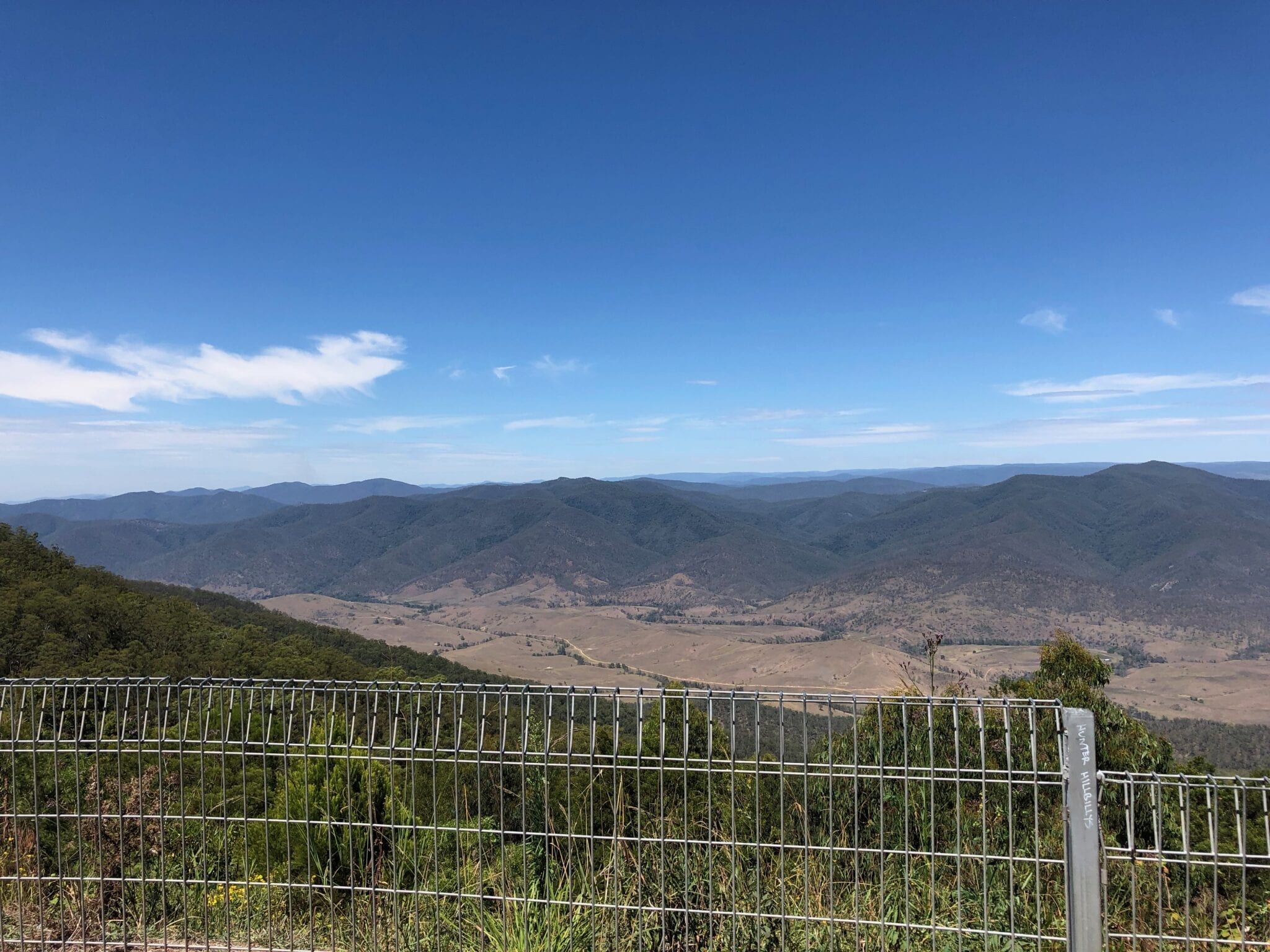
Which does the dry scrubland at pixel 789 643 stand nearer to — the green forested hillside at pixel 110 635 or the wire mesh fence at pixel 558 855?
the green forested hillside at pixel 110 635

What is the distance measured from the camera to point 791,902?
4082mm

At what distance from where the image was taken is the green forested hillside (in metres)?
24.4

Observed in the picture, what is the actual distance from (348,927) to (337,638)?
58216mm

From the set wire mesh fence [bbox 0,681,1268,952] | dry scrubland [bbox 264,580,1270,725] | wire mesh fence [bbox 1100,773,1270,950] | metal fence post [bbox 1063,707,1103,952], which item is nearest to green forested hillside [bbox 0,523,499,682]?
wire mesh fence [bbox 0,681,1268,952]

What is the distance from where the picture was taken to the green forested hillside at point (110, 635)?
80.2 feet

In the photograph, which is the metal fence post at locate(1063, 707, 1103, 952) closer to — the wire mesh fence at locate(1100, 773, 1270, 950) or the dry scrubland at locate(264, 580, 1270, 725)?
the wire mesh fence at locate(1100, 773, 1270, 950)

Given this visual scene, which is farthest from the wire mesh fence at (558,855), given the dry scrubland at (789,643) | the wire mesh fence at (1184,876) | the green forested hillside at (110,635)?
the dry scrubland at (789,643)

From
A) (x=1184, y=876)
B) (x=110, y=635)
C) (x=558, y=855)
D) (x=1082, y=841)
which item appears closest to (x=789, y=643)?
(x=110, y=635)

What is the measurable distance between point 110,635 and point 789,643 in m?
107

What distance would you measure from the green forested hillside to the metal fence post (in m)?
17.6

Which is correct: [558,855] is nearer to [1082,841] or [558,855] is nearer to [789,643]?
[1082,841]

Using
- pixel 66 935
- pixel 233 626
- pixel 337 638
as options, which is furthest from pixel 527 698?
pixel 337 638

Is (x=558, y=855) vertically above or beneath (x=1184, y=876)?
above

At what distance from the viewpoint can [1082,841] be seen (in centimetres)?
299
